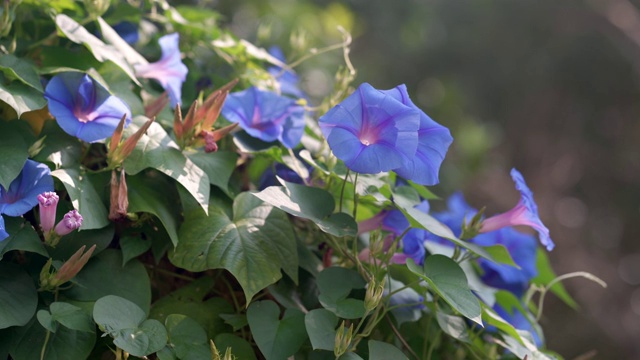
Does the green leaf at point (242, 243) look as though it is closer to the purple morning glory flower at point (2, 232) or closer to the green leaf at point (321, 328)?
the green leaf at point (321, 328)

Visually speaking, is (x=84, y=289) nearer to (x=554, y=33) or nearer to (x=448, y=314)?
(x=448, y=314)

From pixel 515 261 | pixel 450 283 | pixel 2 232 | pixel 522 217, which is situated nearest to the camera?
pixel 2 232

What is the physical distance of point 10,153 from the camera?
2.64 ft

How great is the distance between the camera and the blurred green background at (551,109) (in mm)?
3393

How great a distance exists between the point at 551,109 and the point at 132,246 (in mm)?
3715

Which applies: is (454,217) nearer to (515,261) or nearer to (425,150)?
(515,261)

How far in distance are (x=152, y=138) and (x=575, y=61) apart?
370cm

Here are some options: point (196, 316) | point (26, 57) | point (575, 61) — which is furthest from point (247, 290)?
A: point (575, 61)

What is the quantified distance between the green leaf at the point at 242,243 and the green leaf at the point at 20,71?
257 mm

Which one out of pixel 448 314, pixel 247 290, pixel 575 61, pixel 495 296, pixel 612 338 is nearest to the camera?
pixel 247 290

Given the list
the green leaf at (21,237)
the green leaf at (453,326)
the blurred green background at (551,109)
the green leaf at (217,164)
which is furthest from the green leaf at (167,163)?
the blurred green background at (551,109)

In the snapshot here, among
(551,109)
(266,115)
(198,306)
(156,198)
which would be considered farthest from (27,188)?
(551,109)

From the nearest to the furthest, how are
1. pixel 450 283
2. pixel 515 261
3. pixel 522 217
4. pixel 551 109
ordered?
pixel 450 283
pixel 522 217
pixel 515 261
pixel 551 109

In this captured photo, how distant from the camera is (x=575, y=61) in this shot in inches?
160
